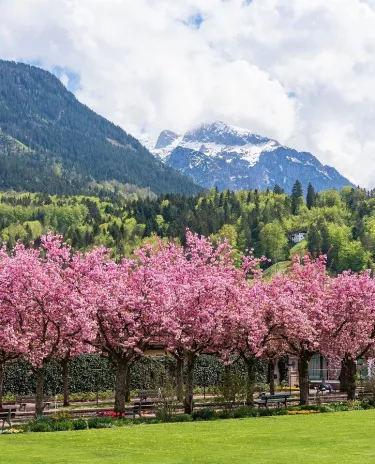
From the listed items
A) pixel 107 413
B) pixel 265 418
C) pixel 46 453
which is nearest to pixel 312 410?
pixel 265 418

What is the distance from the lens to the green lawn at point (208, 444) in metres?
22.8

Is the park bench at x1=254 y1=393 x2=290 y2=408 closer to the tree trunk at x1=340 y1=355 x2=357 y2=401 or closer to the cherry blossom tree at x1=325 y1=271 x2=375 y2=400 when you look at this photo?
the tree trunk at x1=340 y1=355 x2=357 y2=401

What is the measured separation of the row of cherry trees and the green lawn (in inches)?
266

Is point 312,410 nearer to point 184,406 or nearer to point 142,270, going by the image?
point 184,406

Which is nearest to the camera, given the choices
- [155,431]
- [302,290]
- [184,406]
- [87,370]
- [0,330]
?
[155,431]

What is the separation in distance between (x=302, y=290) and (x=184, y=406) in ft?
45.0

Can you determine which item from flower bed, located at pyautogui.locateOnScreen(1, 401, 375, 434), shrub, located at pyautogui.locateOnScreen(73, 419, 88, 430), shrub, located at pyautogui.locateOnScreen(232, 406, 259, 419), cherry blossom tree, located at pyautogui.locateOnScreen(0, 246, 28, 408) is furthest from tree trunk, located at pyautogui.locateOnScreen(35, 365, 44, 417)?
shrub, located at pyautogui.locateOnScreen(232, 406, 259, 419)

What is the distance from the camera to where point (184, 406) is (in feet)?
137

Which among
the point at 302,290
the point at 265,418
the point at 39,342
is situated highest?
the point at 302,290

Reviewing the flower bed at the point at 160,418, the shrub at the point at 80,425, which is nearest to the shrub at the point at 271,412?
the flower bed at the point at 160,418

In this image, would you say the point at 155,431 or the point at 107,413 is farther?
the point at 107,413

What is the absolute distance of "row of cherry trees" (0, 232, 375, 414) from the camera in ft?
125

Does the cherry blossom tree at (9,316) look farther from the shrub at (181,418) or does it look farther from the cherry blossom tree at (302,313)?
the cherry blossom tree at (302,313)

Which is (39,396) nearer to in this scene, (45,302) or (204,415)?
(45,302)
